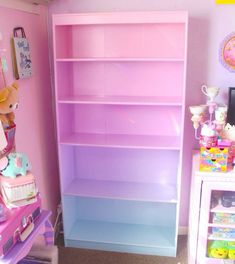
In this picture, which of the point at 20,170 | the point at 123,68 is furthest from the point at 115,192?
the point at 20,170

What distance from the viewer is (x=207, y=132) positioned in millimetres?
1814

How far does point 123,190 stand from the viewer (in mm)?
2262

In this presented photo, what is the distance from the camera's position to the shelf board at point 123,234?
2275mm

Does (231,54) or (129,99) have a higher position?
(231,54)

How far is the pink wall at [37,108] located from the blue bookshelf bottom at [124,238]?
0.32m

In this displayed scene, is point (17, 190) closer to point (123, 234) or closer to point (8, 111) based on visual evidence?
point (8, 111)

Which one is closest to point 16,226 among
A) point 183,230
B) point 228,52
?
point 183,230

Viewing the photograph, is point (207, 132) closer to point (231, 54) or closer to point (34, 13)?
point (231, 54)

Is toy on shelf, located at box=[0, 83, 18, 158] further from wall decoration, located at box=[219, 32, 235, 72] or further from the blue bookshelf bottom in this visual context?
wall decoration, located at box=[219, 32, 235, 72]

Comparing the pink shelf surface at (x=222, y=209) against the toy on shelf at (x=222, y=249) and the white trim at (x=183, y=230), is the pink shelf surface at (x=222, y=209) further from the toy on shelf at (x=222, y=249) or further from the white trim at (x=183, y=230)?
the white trim at (x=183, y=230)

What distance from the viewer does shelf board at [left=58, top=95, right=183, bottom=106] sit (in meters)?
1.98

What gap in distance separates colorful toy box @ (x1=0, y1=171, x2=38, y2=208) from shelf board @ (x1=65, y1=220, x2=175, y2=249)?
1093 mm

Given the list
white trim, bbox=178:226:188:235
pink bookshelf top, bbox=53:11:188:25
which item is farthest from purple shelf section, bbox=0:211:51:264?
white trim, bbox=178:226:188:235

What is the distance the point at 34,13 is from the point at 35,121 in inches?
27.7
